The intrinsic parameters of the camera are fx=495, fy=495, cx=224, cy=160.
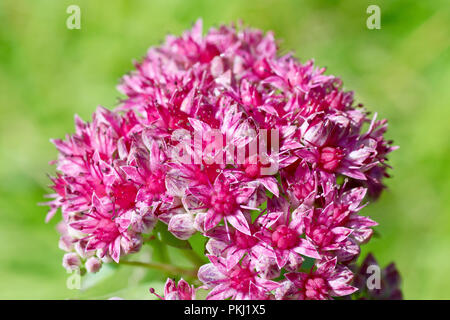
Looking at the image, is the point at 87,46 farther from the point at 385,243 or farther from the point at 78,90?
the point at 385,243

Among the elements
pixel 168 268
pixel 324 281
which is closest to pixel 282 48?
pixel 168 268

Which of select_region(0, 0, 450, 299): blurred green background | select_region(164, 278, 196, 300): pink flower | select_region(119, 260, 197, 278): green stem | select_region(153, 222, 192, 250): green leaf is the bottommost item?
select_region(164, 278, 196, 300): pink flower

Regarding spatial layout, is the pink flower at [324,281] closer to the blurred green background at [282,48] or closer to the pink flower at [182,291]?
the pink flower at [182,291]

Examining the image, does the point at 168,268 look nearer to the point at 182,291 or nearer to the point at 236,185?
the point at 182,291

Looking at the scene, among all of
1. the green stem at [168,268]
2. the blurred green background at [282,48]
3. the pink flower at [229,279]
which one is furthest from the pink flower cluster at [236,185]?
the blurred green background at [282,48]

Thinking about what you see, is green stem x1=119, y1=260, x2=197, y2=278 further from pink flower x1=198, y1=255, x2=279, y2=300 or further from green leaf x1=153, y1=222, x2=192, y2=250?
pink flower x1=198, y1=255, x2=279, y2=300

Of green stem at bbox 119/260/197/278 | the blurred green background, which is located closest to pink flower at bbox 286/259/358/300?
green stem at bbox 119/260/197/278

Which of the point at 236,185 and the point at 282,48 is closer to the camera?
the point at 236,185
